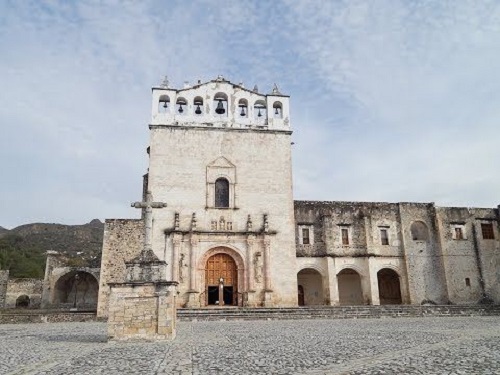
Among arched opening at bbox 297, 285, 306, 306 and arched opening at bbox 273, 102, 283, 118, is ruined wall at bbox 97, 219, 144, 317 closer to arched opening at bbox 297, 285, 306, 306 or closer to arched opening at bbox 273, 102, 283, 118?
arched opening at bbox 273, 102, 283, 118

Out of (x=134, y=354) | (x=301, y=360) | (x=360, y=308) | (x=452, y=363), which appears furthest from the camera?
(x=360, y=308)

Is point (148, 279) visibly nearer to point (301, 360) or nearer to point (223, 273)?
point (301, 360)

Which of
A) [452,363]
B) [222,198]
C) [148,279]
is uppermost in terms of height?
[222,198]

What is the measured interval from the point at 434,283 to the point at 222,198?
46.1 ft

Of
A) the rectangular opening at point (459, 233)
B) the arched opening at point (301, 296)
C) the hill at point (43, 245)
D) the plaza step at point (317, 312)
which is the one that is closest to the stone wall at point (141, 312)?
the plaza step at point (317, 312)

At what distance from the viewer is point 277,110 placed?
26.0 metres

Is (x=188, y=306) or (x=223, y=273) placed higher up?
(x=223, y=273)

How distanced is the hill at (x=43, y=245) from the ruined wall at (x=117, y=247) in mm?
17745

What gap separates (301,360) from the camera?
7.04 m

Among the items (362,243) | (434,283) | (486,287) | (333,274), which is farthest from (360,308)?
(486,287)

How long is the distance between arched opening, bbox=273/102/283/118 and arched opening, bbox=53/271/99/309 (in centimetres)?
2200

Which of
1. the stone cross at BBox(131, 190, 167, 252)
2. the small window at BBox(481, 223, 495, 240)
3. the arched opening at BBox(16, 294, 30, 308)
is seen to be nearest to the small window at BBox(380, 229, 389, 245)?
the small window at BBox(481, 223, 495, 240)

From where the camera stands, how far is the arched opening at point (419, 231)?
91.2 feet

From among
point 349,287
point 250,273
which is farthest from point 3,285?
point 349,287
